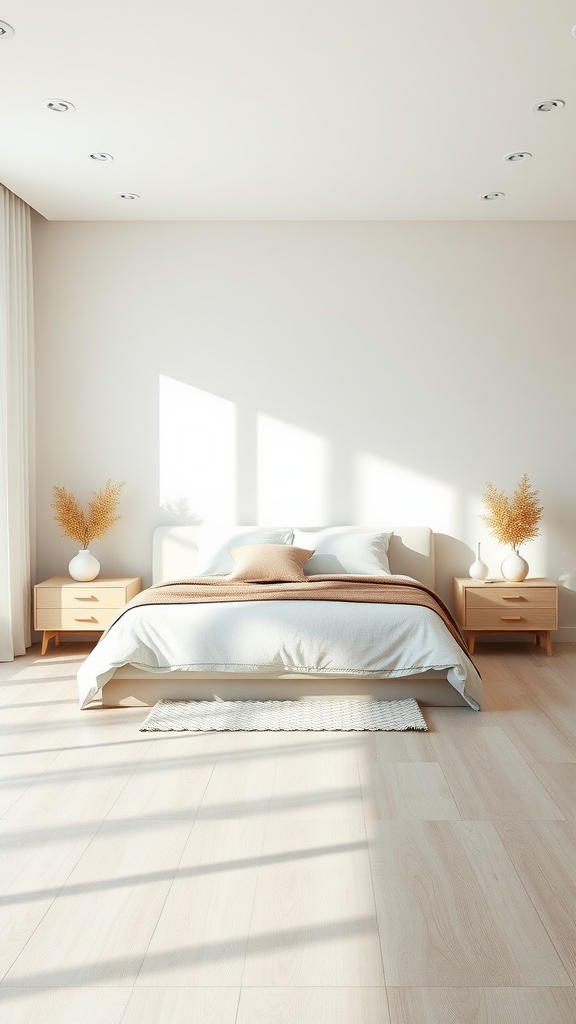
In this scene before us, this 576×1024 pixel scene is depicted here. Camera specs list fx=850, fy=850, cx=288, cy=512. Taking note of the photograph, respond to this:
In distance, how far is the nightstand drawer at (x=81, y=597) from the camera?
17.3ft

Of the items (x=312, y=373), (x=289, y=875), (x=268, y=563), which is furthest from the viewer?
(x=312, y=373)

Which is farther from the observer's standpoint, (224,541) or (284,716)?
(224,541)

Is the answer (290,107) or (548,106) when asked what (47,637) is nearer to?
(290,107)

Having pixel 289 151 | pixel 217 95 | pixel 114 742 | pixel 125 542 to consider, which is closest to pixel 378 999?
pixel 114 742

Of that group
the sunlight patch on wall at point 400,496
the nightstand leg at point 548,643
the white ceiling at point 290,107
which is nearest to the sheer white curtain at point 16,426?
the white ceiling at point 290,107

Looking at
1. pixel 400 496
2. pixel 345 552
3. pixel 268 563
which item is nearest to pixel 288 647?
pixel 268 563

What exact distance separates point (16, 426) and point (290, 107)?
2587mm

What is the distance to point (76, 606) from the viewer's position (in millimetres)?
5289

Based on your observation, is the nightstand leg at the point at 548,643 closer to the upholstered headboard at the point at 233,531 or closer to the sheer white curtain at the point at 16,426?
the upholstered headboard at the point at 233,531

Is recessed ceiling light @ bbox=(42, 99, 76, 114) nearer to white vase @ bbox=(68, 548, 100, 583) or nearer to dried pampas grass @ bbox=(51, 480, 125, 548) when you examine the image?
dried pampas grass @ bbox=(51, 480, 125, 548)

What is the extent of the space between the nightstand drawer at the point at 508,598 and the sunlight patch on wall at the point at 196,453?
5.49ft

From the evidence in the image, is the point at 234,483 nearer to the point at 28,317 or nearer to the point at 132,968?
the point at 28,317

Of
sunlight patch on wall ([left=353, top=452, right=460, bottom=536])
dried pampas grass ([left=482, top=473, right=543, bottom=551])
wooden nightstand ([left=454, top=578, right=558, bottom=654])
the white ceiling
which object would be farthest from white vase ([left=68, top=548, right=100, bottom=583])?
dried pampas grass ([left=482, top=473, right=543, bottom=551])

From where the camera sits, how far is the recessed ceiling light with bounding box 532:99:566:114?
12.3 ft
